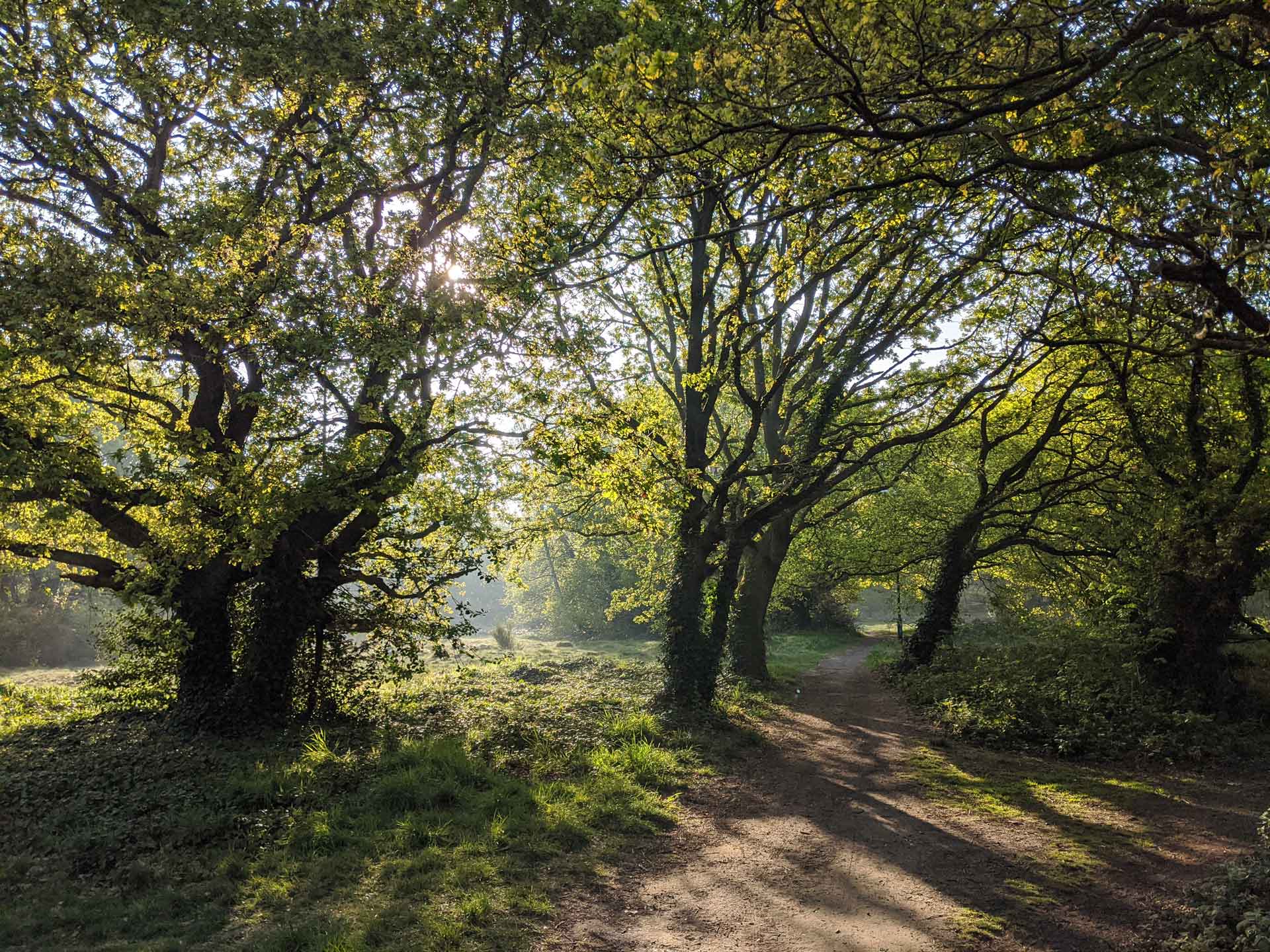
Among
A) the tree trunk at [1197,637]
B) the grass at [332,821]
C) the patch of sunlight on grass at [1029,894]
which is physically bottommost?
the grass at [332,821]

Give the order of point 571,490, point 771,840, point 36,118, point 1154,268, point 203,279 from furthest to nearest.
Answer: point 571,490
point 36,118
point 203,279
point 771,840
point 1154,268

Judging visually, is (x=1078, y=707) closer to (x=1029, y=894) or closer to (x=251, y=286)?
(x=1029, y=894)

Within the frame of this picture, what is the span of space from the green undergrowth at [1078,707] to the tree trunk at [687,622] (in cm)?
511

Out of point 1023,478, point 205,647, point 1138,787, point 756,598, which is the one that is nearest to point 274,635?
point 205,647

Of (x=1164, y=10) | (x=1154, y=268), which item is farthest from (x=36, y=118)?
(x=1154, y=268)

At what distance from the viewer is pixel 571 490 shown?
63.3 ft

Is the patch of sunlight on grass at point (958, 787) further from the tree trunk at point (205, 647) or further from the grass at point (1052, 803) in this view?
the tree trunk at point (205, 647)

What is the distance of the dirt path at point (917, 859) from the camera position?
588 centimetres

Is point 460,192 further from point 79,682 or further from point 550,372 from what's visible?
point 79,682

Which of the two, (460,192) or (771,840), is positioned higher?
(460,192)

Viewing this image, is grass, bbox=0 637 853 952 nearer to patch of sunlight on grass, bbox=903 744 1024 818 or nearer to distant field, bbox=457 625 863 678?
patch of sunlight on grass, bbox=903 744 1024 818

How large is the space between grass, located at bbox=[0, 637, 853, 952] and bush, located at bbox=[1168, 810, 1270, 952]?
5025 mm

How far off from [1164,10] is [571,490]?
628 inches

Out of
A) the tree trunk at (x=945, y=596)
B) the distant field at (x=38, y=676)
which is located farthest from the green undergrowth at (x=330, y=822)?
the tree trunk at (x=945, y=596)
